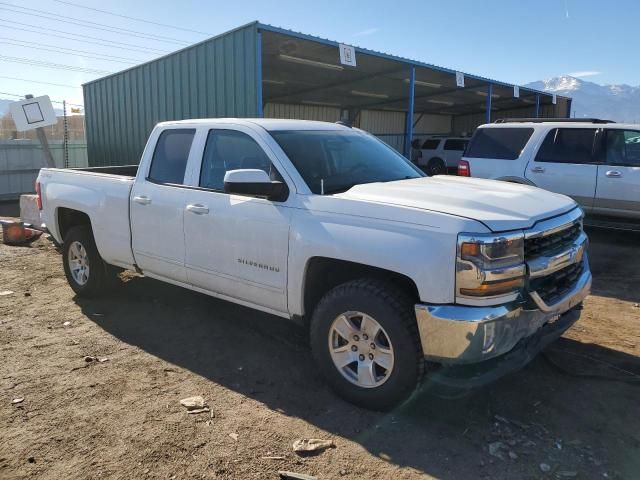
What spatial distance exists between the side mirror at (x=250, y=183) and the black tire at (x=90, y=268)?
100.0 inches

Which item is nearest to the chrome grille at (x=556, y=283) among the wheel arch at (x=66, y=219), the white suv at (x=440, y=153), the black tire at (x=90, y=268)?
the black tire at (x=90, y=268)

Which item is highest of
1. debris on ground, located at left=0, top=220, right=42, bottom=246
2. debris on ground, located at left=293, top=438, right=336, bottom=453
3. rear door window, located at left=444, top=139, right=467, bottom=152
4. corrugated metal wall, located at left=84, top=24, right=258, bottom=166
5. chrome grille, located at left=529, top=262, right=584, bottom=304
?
corrugated metal wall, located at left=84, top=24, right=258, bottom=166

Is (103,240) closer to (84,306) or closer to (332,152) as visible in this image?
(84,306)

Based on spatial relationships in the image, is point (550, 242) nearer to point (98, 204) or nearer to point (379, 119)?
point (98, 204)

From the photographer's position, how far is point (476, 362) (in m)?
2.94

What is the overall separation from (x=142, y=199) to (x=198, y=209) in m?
0.79

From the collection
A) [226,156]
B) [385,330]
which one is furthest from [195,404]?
[226,156]

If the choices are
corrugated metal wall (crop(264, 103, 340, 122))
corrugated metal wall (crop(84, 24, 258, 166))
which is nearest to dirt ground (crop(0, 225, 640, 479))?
corrugated metal wall (crop(84, 24, 258, 166))

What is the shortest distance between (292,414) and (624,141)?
717 cm

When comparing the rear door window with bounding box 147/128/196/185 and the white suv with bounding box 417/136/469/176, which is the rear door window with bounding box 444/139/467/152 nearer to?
the white suv with bounding box 417/136/469/176

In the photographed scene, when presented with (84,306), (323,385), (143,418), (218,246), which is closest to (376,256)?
(323,385)

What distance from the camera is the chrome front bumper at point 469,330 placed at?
2.81m

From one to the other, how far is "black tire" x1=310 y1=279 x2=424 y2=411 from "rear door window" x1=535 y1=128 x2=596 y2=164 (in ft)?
20.6

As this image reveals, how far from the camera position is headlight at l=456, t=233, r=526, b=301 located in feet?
9.26
